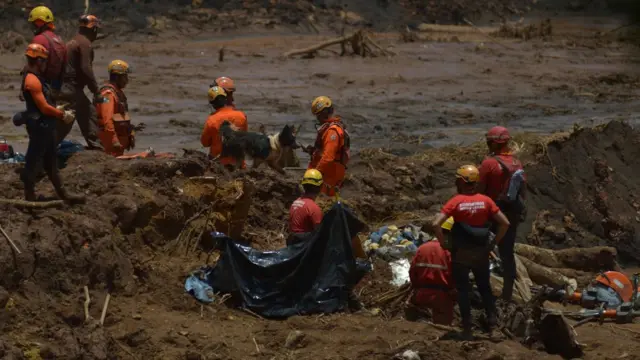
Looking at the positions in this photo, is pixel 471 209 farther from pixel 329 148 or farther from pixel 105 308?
pixel 105 308

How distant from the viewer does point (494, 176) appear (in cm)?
1220

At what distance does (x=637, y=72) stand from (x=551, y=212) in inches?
780

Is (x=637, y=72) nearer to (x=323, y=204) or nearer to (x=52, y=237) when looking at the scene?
(x=323, y=204)

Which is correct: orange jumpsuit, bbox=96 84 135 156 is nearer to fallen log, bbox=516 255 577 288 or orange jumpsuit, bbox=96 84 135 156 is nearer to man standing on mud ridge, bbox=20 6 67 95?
man standing on mud ridge, bbox=20 6 67 95

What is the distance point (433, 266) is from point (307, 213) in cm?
138

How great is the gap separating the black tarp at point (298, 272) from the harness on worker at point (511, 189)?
158cm

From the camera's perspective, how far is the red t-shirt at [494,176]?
12.2 metres

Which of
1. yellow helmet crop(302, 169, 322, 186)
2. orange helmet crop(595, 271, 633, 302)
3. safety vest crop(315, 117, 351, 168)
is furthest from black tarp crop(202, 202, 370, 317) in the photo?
orange helmet crop(595, 271, 633, 302)

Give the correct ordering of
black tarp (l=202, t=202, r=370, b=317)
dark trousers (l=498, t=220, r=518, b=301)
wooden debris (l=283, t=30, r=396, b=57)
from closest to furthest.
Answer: black tarp (l=202, t=202, r=370, b=317) → dark trousers (l=498, t=220, r=518, b=301) → wooden debris (l=283, t=30, r=396, b=57)

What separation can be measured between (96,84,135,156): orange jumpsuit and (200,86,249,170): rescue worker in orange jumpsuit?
3.14ft

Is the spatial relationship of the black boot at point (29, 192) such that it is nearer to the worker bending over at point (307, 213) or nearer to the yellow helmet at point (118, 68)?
the worker bending over at point (307, 213)

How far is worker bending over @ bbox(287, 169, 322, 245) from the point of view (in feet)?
39.2

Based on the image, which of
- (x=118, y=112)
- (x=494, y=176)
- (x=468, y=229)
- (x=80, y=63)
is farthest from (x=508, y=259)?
(x=80, y=63)

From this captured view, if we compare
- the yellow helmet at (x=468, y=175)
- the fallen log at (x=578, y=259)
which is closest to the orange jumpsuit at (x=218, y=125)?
the yellow helmet at (x=468, y=175)
